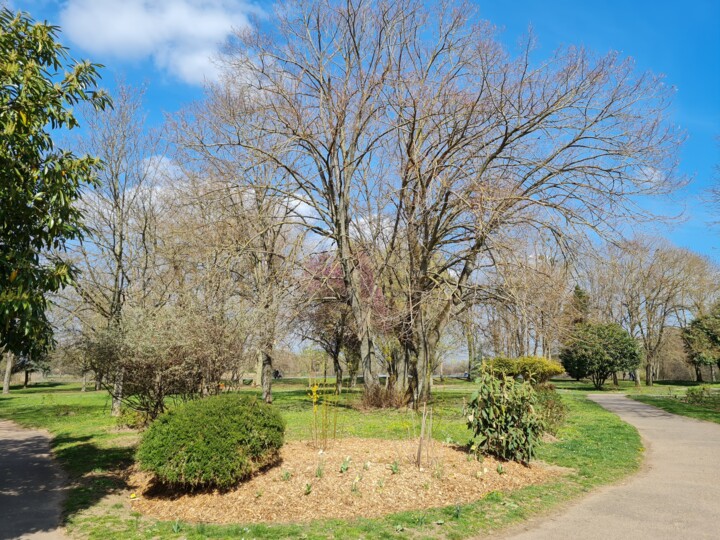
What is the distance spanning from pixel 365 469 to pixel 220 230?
11.0 m

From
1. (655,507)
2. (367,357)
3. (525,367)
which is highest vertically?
(367,357)

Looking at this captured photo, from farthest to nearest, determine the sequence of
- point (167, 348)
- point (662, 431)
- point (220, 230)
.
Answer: point (220, 230) < point (662, 431) < point (167, 348)

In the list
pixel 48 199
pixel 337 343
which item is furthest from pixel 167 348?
pixel 337 343

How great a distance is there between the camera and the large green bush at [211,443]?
19.5 ft

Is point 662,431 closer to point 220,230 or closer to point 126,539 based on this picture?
point 126,539

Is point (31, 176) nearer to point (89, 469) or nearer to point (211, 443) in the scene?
point (211, 443)

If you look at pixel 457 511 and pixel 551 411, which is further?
pixel 551 411

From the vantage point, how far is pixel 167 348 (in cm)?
857

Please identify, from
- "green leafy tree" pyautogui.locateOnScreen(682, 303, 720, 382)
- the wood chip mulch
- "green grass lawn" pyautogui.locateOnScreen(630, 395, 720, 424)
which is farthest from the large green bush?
"green leafy tree" pyautogui.locateOnScreen(682, 303, 720, 382)

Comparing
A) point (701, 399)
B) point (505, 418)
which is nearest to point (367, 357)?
point (505, 418)

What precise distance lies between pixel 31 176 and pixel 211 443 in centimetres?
373

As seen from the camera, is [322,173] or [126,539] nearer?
[126,539]

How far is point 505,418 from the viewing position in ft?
24.4

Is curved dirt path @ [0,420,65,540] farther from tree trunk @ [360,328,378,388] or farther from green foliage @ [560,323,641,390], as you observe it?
green foliage @ [560,323,641,390]
